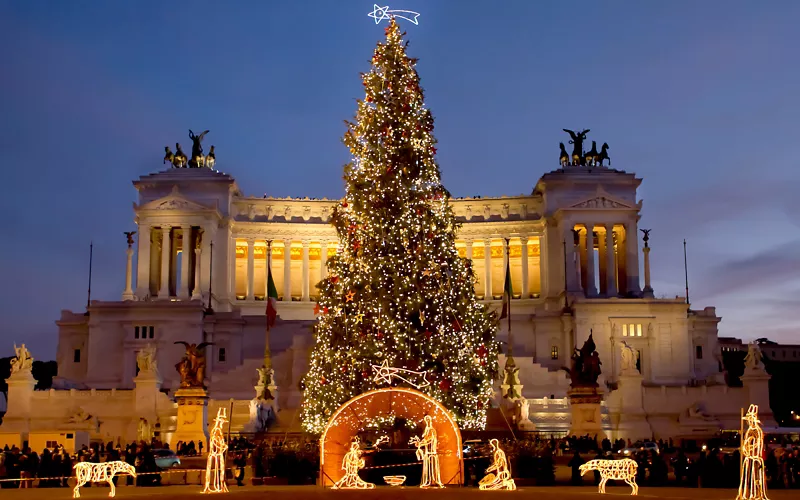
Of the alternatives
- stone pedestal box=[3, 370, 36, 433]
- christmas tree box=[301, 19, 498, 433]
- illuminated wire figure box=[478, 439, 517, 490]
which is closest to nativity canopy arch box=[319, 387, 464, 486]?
illuminated wire figure box=[478, 439, 517, 490]

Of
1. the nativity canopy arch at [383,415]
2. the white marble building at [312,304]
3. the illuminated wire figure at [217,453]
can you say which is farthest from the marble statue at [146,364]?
the nativity canopy arch at [383,415]

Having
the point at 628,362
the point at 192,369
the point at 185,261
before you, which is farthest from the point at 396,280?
the point at 185,261

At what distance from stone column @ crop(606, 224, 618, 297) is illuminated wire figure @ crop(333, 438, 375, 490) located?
7060 centimetres

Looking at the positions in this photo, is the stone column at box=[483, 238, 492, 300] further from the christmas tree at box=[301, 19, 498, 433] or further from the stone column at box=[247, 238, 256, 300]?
the christmas tree at box=[301, 19, 498, 433]

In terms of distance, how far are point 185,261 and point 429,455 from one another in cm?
7095

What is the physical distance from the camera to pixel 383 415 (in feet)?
94.1

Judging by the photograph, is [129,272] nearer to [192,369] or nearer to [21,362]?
[21,362]

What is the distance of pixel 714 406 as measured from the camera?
6406 cm

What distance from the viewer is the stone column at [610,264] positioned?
95688 millimetres

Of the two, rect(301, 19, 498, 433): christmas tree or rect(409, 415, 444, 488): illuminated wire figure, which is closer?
rect(409, 415, 444, 488): illuminated wire figure

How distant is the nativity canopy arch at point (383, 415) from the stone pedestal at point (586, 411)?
21.0m

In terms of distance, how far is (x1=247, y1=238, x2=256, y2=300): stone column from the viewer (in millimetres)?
101062

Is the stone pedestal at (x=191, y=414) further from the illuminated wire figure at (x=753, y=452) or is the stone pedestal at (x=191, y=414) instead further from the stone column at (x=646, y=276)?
the stone column at (x=646, y=276)

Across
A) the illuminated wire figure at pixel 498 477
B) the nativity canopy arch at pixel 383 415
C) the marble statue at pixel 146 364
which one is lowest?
the illuminated wire figure at pixel 498 477
